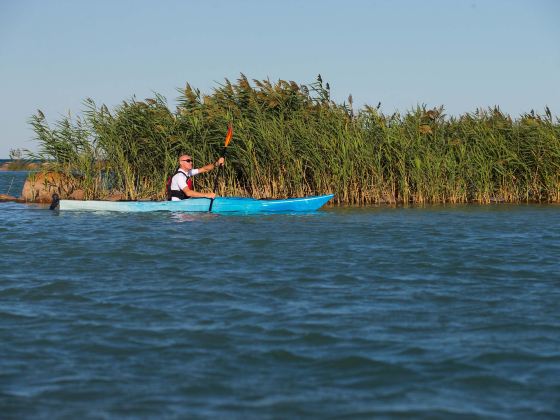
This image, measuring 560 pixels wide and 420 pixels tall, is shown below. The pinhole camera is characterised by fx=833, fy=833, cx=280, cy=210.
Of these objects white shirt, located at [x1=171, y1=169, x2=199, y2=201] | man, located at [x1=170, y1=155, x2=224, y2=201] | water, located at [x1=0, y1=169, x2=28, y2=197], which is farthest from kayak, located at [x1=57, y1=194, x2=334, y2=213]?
water, located at [x1=0, y1=169, x2=28, y2=197]

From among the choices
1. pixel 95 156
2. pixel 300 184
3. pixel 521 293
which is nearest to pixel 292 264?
pixel 521 293

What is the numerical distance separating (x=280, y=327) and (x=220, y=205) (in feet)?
32.8

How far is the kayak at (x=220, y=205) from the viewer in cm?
1617

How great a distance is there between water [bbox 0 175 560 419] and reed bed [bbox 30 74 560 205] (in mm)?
6038

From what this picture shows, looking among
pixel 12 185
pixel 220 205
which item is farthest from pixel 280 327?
pixel 12 185

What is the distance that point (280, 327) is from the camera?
20.9 ft

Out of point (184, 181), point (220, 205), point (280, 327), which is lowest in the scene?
point (280, 327)

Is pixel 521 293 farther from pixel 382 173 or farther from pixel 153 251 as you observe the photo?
pixel 382 173

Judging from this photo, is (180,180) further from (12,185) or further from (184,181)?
(12,185)

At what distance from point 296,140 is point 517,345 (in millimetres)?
12695

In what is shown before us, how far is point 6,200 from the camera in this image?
22.1 metres

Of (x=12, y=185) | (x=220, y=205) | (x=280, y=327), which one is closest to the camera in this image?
(x=280, y=327)

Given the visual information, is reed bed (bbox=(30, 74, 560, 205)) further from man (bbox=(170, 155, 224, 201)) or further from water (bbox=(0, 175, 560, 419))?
water (bbox=(0, 175, 560, 419))

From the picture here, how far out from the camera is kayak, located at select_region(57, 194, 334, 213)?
16.2 metres
